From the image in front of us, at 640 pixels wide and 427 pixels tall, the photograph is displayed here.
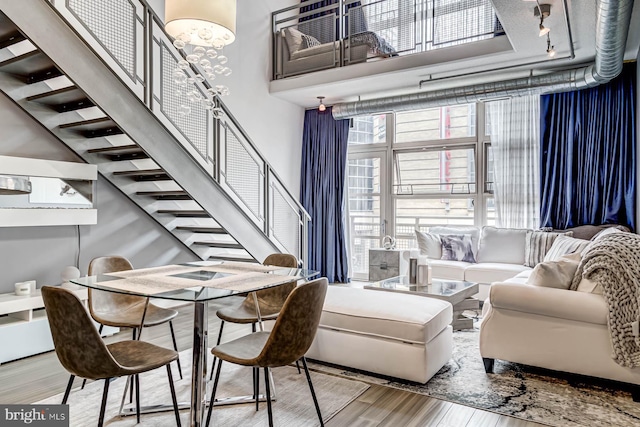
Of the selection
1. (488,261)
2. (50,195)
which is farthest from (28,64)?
(488,261)

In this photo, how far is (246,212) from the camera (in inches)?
188

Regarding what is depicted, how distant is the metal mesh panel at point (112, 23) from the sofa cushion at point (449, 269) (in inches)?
157

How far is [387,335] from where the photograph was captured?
9.84 ft

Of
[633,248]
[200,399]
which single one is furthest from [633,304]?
[200,399]

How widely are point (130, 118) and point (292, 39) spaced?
3.54 meters

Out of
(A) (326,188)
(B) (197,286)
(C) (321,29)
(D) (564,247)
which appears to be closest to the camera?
(B) (197,286)

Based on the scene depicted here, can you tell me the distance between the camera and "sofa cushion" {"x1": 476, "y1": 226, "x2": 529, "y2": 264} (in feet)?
18.0

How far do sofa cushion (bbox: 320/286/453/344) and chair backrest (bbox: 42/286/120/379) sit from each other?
161 centimetres

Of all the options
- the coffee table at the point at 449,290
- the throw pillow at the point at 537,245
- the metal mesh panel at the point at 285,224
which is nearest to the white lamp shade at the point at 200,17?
the coffee table at the point at 449,290

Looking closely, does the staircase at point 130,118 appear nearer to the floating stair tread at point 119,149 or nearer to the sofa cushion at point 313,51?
the floating stair tread at point 119,149

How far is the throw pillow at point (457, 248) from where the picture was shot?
5785 mm

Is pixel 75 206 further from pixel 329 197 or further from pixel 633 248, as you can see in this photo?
pixel 633 248

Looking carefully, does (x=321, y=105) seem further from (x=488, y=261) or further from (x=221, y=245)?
(x=488, y=261)

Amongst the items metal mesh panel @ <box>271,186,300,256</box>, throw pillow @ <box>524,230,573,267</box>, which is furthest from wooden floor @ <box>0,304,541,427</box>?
metal mesh panel @ <box>271,186,300,256</box>
